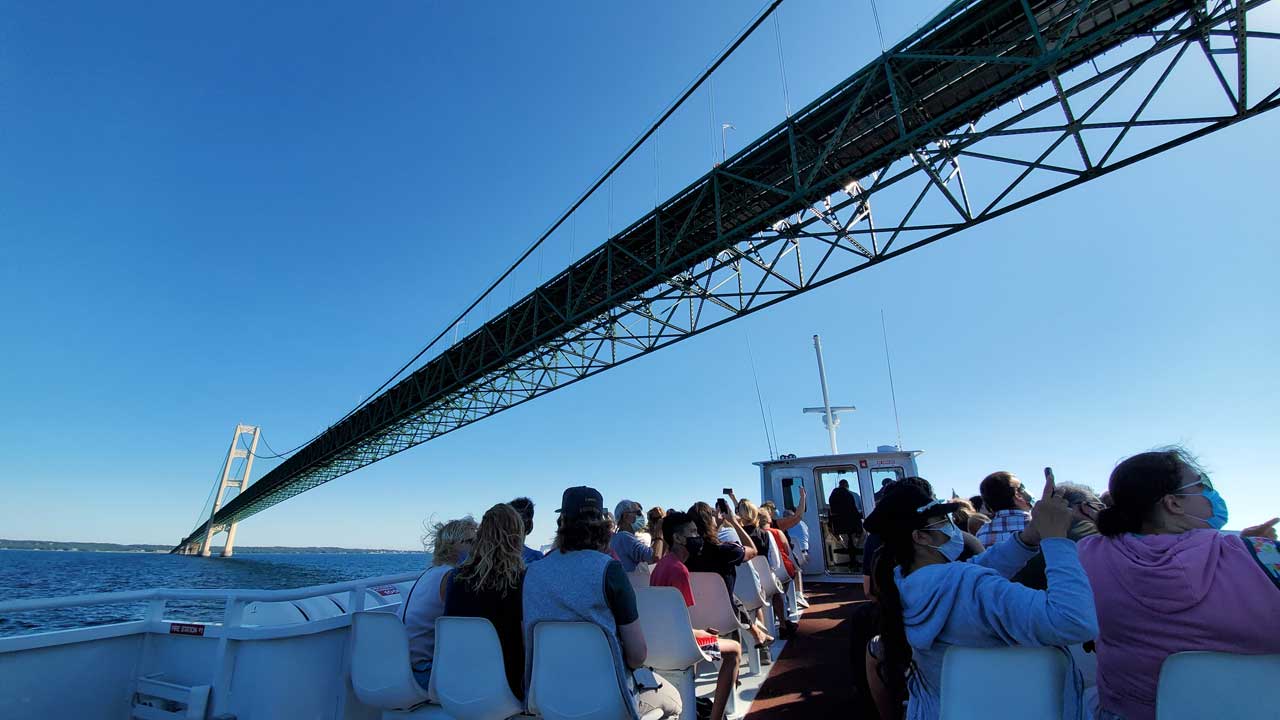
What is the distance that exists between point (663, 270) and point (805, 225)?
2275 mm

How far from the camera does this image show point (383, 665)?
2275mm

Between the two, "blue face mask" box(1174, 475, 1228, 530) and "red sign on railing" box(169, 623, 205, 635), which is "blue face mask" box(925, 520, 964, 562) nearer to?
"blue face mask" box(1174, 475, 1228, 530)

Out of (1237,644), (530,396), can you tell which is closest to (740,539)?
(1237,644)

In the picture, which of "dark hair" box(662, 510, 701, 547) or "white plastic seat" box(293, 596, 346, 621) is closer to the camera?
"white plastic seat" box(293, 596, 346, 621)

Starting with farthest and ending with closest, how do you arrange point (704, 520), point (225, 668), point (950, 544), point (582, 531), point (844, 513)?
point (844, 513), point (704, 520), point (225, 668), point (582, 531), point (950, 544)

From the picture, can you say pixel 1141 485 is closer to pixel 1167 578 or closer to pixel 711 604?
pixel 1167 578

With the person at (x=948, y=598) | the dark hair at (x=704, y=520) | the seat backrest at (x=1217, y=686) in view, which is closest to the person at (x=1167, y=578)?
the person at (x=948, y=598)

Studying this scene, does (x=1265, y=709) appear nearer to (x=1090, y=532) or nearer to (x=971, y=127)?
(x=1090, y=532)

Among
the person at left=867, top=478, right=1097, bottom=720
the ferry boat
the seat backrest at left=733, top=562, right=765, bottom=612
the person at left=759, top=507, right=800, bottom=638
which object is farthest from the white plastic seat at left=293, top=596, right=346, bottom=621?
the person at left=759, top=507, right=800, bottom=638

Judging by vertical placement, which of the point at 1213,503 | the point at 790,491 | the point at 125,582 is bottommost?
the point at 125,582

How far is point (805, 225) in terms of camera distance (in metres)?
7.24

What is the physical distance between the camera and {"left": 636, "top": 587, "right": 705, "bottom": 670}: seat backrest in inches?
98.4

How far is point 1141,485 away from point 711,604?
7.51 ft

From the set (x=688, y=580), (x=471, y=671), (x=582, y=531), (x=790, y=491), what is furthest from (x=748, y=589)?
(x=790, y=491)
